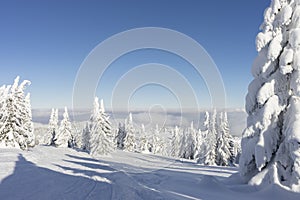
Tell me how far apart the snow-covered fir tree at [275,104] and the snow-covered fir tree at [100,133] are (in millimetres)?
31258

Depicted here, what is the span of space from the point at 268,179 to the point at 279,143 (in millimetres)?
2143

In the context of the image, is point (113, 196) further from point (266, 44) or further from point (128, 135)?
point (128, 135)

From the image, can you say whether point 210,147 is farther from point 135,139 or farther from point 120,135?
point 120,135

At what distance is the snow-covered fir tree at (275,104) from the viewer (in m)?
13.4

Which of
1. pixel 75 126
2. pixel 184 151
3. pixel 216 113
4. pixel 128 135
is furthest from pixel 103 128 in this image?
pixel 75 126

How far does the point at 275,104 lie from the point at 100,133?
113ft

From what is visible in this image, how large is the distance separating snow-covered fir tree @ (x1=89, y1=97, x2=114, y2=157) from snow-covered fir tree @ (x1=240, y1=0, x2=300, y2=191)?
103 feet

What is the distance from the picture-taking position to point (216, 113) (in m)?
51.0

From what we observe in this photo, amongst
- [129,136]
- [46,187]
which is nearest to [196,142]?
[129,136]

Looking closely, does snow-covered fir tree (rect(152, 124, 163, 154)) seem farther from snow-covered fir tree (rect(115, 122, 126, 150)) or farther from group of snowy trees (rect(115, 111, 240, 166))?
snow-covered fir tree (rect(115, 122, 126, 150))

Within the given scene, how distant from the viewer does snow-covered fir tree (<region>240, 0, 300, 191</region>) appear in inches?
527

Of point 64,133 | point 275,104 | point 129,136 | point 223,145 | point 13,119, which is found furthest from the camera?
point 129,136

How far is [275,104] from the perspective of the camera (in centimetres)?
1435


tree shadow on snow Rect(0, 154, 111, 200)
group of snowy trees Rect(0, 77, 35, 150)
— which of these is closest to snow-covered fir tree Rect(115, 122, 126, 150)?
group of snowy trees Rect(0, 77, 35, 150)
